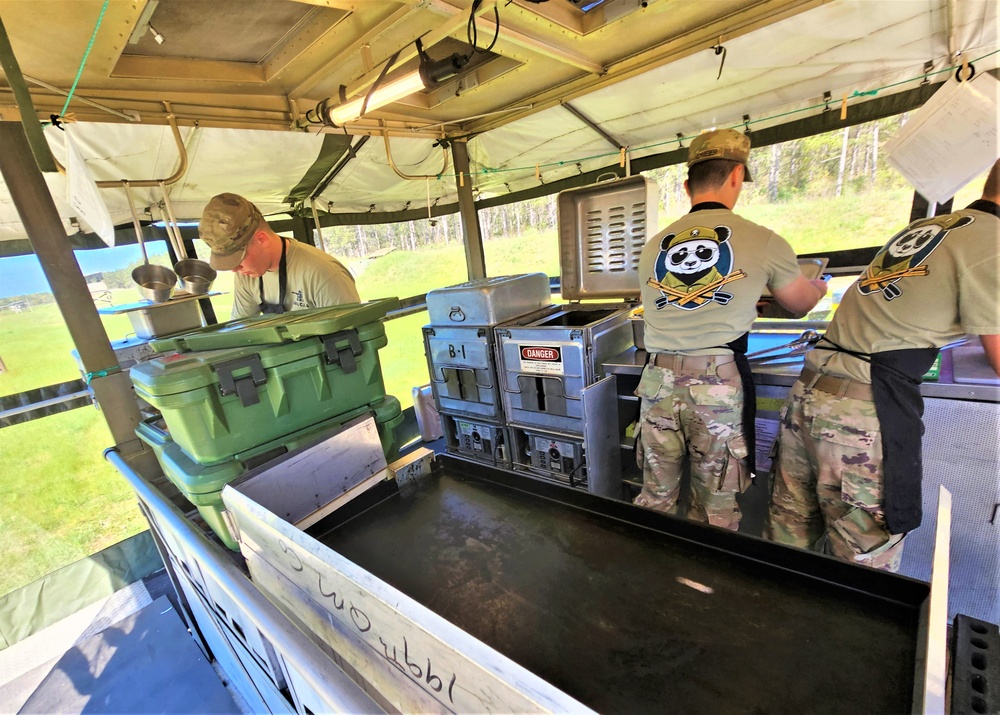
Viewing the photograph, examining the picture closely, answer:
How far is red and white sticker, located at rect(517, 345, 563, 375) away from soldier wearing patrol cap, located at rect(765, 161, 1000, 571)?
38.1 inches

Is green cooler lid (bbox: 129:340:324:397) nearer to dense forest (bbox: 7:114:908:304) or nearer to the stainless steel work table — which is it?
the stainless steel work table

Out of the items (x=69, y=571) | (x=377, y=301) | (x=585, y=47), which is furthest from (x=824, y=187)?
(x=69, y=571)

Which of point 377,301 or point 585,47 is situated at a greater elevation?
point 585,47

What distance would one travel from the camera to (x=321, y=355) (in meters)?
1.36

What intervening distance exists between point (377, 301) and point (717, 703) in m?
1.37

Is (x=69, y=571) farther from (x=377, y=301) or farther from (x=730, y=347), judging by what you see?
(x=730, y=347)

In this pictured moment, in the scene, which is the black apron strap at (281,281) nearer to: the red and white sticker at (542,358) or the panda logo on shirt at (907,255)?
the red and white sticker at (542,358)

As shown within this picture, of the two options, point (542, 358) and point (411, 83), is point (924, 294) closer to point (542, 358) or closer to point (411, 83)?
point (542, 358)

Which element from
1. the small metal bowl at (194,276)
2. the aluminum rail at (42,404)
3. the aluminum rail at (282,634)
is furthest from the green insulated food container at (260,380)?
the aluminum rail at (42,404)

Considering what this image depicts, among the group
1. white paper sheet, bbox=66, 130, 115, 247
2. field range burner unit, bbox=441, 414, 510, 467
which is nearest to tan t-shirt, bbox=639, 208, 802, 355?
field range burner unit, bbox=441, 414, 510, 467

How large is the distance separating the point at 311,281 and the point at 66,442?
2649 mm

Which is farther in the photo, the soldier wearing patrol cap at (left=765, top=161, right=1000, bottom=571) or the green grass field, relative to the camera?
the green grass field

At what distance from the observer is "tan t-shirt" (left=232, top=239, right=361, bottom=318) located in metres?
2.04

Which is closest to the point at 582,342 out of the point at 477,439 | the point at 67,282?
the point at 477,439
